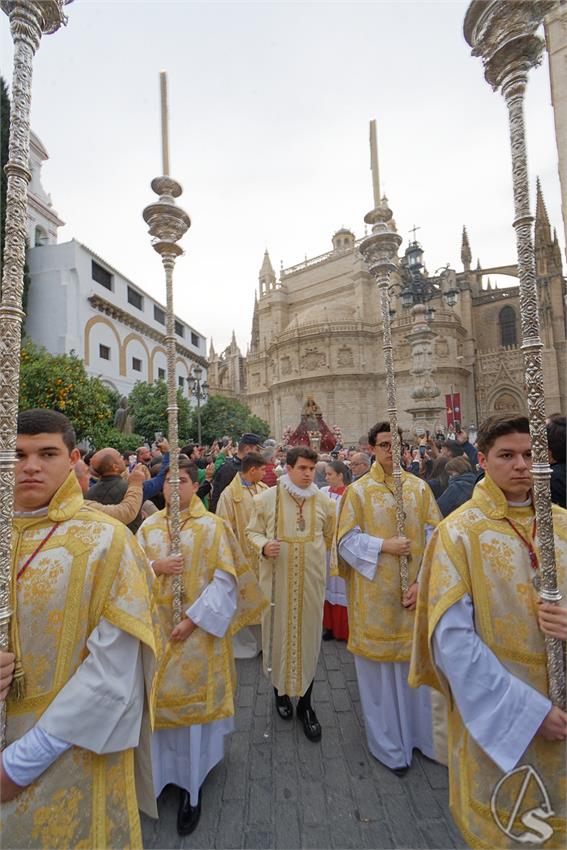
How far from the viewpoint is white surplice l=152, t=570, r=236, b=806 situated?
2.65 m

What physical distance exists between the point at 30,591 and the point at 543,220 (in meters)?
40.4

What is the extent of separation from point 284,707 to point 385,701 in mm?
945

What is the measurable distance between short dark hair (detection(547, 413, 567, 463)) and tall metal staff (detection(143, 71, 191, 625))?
2.64m

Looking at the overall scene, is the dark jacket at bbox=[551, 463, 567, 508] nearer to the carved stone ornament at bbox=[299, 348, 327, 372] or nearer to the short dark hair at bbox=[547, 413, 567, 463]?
the short dark hair at bbox=[547, 413, 567, 463]

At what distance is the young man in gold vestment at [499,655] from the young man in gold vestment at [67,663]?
1.26 metres

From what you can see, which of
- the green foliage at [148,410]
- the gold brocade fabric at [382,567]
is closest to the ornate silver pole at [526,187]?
the gold brocade fabric at [382,567]

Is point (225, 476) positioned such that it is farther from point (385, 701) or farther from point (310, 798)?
point (310, 798)

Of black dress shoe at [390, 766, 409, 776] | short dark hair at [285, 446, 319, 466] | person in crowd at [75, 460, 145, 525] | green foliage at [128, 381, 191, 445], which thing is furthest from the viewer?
green foliage at [128, 381, 191, 445]

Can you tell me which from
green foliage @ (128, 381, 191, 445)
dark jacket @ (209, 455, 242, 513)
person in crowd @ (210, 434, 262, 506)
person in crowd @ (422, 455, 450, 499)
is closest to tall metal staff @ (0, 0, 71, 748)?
person in crowd @ (210, 434, 262, 506)

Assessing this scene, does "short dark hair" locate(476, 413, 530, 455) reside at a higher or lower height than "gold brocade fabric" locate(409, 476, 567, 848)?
higher

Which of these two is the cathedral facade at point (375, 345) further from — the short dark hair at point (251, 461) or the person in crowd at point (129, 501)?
the person in crowd at point (129, 501)

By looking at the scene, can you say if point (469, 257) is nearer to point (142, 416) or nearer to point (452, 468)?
point (142, 416)

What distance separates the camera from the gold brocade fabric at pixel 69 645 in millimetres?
1504

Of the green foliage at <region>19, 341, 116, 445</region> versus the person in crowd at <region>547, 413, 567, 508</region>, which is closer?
the person in crowd at <region>547, 413, 567, 508</region>
